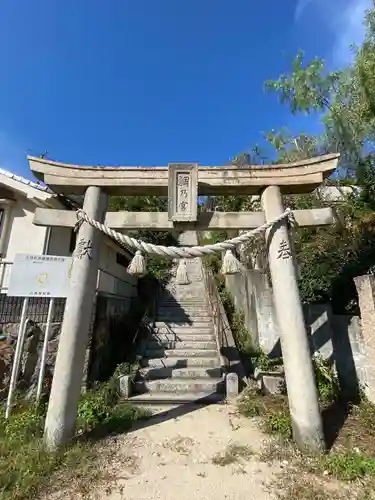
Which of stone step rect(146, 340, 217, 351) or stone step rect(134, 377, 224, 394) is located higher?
stone step rect(146, 340, 217, 351)

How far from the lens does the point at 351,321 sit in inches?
209

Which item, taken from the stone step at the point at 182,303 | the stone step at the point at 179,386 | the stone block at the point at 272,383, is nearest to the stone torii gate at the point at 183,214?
the stone block at the point at 272,383

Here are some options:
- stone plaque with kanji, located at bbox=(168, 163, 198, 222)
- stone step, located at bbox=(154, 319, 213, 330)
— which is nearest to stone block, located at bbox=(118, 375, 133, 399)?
stone step, located at bbox=(154, 319, 213, 330)

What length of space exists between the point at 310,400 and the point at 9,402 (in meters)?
4.78

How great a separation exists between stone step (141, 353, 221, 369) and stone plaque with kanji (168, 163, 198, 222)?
448cm

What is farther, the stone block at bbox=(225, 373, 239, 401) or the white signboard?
Answer: the stone block at bbox=(225, 373, 239, 401)

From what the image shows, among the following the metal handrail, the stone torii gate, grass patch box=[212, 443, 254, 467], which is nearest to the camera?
grass patch box=[212, 443, 254, 467]

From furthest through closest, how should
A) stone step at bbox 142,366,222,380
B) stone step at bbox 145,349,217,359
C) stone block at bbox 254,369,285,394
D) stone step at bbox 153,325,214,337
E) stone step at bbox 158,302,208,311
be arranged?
stone step at bbox 158,302,208,311 → stone step at bbox 153,325,214,337 → stone step at bbox 145,349,217,359 → stone step at bbox 142,366,222,380 → stone block at bbox 254,369,285,394

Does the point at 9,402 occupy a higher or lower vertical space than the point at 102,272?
lower

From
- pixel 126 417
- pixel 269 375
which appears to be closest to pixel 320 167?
pixel 269 375

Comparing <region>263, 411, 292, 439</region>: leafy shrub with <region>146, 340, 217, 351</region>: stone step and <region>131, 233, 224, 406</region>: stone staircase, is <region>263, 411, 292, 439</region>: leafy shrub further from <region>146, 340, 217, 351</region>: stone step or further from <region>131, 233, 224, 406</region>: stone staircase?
<region>146, 340, 217, 351</region>: stone step

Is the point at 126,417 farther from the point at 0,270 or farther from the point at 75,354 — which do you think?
the point at 0,270

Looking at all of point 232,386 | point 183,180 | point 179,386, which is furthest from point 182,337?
point 183,180

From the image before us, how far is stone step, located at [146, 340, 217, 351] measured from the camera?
8008 millimetres
